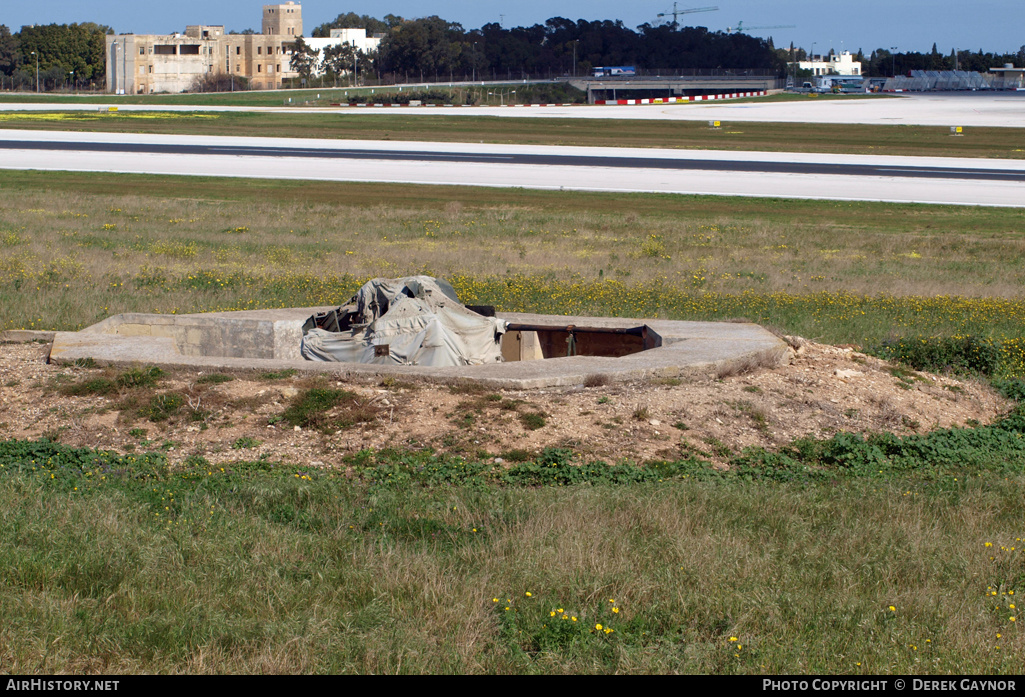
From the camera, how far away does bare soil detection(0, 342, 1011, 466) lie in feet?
31.1

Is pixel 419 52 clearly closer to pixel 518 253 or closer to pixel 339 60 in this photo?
pixel 339 60

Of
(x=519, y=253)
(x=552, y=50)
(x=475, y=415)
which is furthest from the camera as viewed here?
(x=552, y=50)

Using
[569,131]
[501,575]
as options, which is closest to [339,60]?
[569,131]

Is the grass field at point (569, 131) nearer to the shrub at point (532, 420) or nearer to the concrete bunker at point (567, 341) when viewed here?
the concrete bunker at point (567, 341)

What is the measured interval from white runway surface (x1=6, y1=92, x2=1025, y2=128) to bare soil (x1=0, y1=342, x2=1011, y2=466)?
6833 centimetres

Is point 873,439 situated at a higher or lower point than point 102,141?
lower

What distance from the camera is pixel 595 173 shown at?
42562mm

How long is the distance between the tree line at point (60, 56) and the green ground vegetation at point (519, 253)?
111 metres

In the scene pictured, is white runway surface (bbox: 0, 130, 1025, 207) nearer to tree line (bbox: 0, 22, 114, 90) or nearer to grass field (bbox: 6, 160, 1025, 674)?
grass field (bbox: 6, 160, 1025, 674)

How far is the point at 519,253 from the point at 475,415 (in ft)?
49.0

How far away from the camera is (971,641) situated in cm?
533
